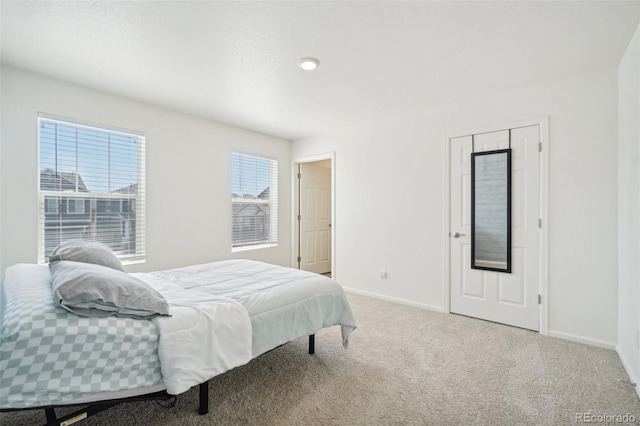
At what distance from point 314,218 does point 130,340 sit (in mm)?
4262

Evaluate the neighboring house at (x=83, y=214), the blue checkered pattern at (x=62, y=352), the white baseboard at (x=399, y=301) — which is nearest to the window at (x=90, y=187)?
the neighboring house at (x=83, y=214)

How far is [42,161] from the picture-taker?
2.75 metres

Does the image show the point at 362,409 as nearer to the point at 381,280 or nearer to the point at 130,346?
the point at 130,346

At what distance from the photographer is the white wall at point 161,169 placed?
2.57 m

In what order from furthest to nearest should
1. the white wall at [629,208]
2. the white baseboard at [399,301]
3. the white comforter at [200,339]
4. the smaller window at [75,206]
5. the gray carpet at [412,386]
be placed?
the white baseboard at [399,301]
the smaller window at [75,206]
the white wall at [629,208]
the gray carpet at [412,386]
the white comforter at [200,339]

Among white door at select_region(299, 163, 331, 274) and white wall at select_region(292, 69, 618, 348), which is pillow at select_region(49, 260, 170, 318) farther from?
white door at select_region(299, 163, 331, 274)

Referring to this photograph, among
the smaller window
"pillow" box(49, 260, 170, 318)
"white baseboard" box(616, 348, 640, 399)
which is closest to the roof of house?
the smaller window

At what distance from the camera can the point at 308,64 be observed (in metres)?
2.49

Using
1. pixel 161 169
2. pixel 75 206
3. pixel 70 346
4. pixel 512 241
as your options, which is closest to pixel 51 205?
pixel 75 206

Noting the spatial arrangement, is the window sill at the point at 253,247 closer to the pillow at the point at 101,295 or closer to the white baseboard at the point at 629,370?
the pillow at the point at 101,295

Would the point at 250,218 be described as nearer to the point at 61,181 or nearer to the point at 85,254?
the point at 61,181

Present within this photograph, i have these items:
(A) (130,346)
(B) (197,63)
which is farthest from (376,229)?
(A) (130,346)

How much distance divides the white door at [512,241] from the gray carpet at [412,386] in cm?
34

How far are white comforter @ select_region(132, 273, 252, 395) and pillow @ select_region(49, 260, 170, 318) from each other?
0.31 feet
